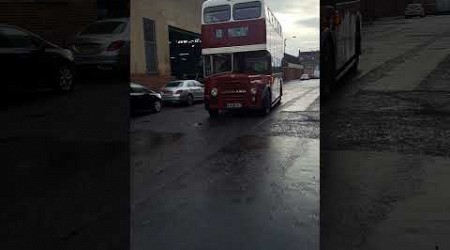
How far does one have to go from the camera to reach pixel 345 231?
8.11 feet

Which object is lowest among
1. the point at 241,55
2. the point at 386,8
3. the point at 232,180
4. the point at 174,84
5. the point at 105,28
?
the point at 232,180

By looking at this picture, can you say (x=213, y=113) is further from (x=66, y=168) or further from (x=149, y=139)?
(x=66, y=168)

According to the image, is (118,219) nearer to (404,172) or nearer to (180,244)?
(180,244)

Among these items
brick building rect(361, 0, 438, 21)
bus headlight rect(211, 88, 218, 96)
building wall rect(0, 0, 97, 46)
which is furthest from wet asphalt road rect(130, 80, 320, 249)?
brick building rect(361, 0, 438, 21)

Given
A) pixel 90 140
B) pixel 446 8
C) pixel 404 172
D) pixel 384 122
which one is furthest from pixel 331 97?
pixel 90 140

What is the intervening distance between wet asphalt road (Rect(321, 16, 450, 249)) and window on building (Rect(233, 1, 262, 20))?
0.63 meters

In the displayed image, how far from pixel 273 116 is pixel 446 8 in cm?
123

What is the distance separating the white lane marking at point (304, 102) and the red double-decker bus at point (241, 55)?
0.08m

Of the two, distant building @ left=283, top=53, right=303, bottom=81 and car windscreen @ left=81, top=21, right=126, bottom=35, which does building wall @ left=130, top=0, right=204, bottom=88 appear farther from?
distant building @ left=283, top=53, right=303, bottom=81

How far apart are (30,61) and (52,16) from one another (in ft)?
0.87

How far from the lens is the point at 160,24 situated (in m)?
2.28

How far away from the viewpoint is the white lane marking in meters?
2.15

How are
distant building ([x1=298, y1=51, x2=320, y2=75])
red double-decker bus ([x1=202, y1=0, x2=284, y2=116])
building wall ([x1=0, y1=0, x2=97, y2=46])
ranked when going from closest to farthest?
red double-decker bus ([x1=202, y1=0, x2=284, y2=116]), distant building ([x1=298, y1=51, x2=320, y2=75]), building wall ([x1=0, y1=0, x2=97, y2=46])

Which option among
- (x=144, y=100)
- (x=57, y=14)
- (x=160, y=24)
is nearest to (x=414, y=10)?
(x=160, y=24)
